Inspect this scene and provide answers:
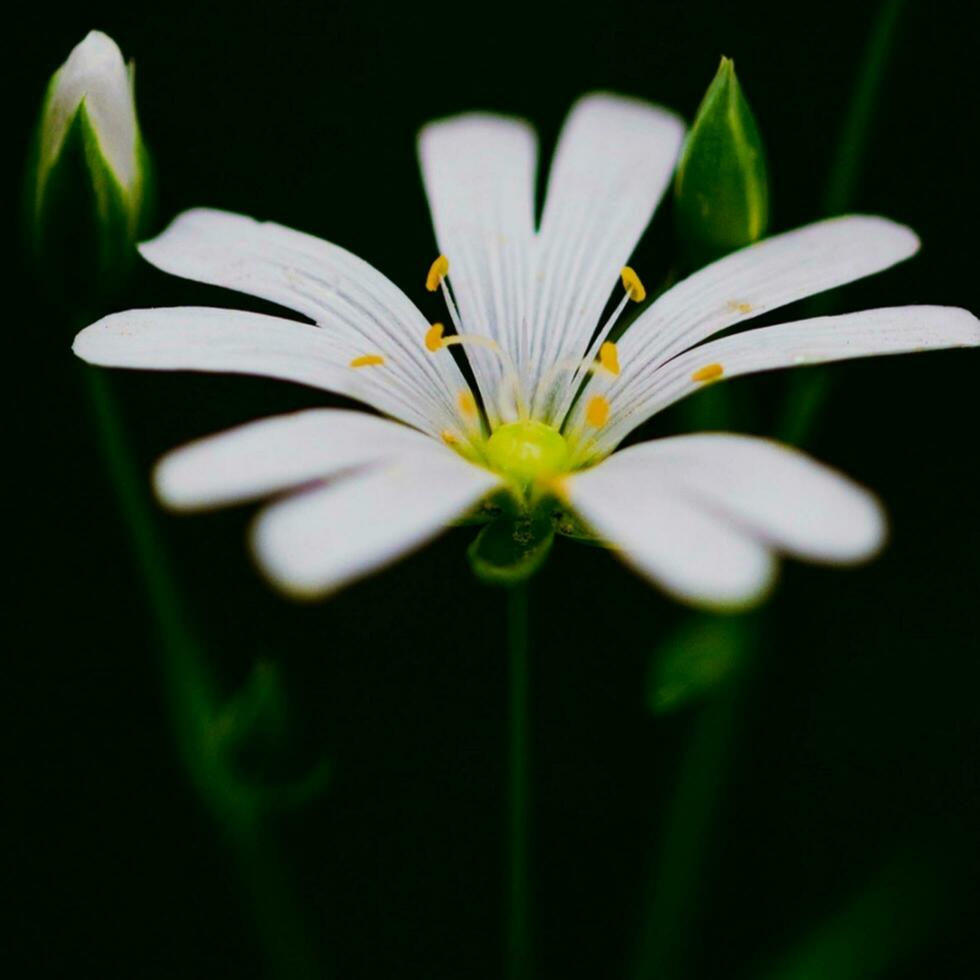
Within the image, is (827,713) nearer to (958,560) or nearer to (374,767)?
(958,560)

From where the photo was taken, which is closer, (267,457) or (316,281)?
(267,457)

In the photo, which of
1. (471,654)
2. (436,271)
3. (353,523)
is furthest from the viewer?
(471,654)

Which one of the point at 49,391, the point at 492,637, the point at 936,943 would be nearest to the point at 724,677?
the point at 936,943

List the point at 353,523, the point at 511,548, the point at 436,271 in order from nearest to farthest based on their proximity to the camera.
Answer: the point at 353,523, the point at 511,548, the point at 436,271

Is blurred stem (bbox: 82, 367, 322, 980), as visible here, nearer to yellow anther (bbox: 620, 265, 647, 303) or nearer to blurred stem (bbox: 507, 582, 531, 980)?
blurred stem (bbox: 507, 582, 531, 980)

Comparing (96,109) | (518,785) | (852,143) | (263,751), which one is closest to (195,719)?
(263,751)

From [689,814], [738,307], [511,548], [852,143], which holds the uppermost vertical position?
[852,143]

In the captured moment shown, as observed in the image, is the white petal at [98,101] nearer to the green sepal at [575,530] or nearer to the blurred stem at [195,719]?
the blurred stem at [195,719]

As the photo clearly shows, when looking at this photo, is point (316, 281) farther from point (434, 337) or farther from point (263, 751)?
point (263, 751)
